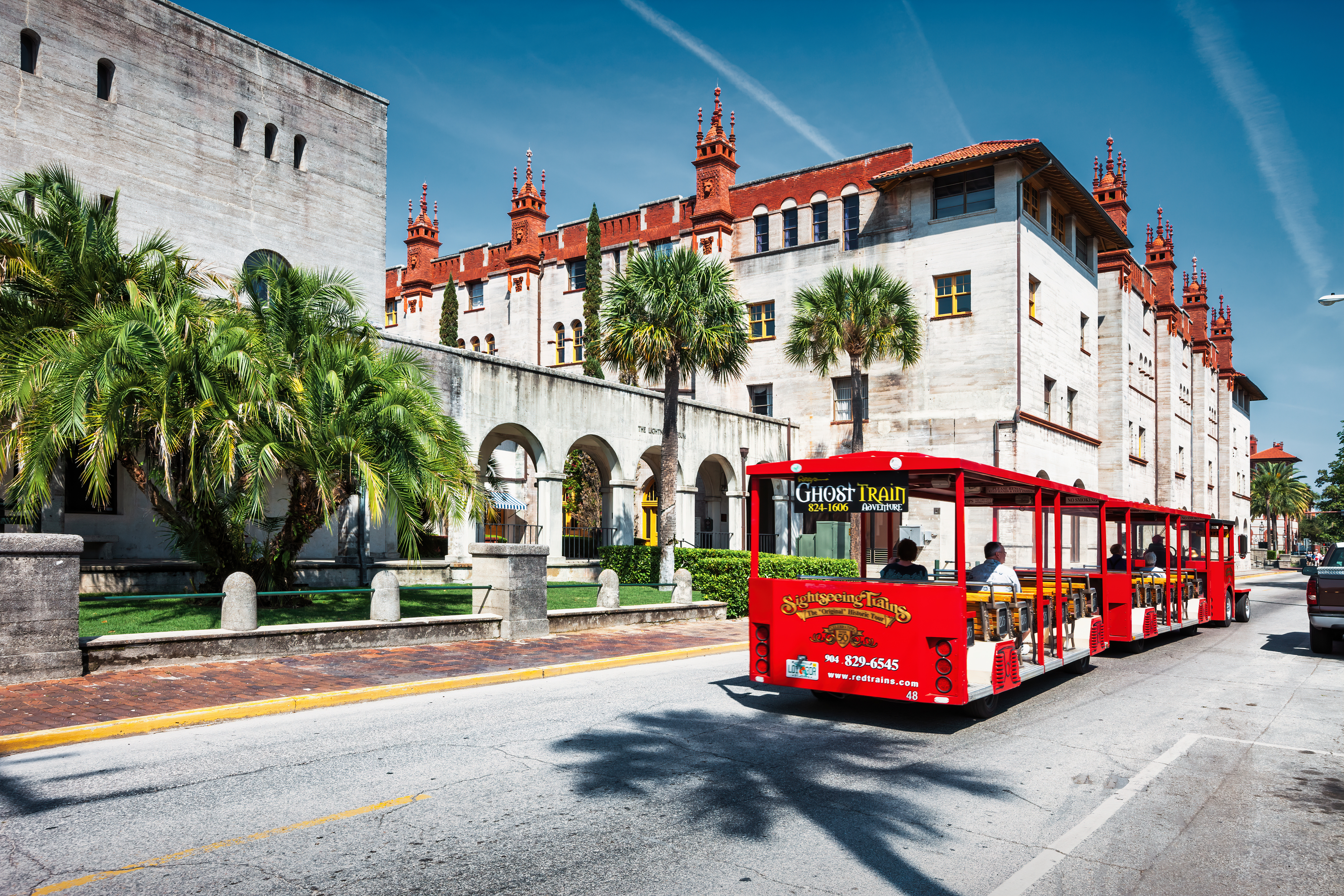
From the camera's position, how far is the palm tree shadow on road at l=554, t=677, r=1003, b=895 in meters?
5.86

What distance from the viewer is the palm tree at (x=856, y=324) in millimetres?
32000

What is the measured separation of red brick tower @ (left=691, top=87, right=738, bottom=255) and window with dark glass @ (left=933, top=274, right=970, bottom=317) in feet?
35.2

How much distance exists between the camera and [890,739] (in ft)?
28.6

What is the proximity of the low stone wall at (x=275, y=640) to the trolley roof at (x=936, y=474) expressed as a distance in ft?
22.9

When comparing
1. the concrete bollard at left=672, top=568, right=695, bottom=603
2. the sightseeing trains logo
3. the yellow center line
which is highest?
the sightseeing trains logo

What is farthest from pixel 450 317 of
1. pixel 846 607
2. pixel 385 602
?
pixel 846 607

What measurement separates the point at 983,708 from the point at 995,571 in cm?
190

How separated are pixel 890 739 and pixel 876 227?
35.0 m

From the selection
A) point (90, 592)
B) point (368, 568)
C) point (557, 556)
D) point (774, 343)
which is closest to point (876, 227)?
point (774, 343)

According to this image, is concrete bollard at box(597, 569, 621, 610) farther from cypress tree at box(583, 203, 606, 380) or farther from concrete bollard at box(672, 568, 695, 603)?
cypress tree at box(583, 203, 606, 380)

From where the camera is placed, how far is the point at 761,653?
Answer: 10.1 m

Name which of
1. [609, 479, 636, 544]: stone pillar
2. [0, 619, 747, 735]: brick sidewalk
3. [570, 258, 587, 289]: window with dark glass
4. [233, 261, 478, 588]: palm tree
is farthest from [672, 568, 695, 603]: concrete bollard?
[570, 258, 587, 289]: window with dark glass

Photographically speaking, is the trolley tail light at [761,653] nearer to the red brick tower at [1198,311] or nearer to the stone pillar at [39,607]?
the stone pillar at [39,607]

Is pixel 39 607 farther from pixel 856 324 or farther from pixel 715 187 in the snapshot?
pixel 715 187
